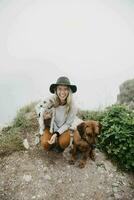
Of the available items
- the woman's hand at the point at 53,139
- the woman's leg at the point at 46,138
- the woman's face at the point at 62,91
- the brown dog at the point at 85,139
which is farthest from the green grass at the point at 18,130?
the woman's face at the point at 62,91

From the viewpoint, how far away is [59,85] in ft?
25.8

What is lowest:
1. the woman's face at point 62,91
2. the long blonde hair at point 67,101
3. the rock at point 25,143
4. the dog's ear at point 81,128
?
the rock at point 25,143

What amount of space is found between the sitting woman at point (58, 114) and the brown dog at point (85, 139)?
283 mm

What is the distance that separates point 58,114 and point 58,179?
4.66 ft

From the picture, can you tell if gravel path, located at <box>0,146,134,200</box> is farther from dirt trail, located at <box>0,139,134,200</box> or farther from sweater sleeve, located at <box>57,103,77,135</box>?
sweater sleeve, located at <box>57,103,77,135</box>

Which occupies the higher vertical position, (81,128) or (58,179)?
(81,128)

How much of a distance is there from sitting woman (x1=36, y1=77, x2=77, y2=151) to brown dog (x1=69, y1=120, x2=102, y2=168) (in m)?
0.28

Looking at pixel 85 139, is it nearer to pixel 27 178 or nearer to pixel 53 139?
pixel 53 139

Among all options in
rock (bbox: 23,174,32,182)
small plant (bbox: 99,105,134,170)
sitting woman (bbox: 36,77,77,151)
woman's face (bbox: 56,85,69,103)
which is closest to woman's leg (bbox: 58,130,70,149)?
sitting woman (bbox: 36,77,77,151)

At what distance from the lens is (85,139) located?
771cm

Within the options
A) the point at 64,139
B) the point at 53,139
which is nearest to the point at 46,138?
the point at 53,139

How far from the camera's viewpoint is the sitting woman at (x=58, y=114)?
311 inches

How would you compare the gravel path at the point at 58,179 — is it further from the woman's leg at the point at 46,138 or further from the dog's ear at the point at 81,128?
the dog's ear at the point at 81,128

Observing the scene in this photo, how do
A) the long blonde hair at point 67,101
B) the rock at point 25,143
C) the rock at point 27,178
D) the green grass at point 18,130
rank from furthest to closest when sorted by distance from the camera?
1. the rock at point 25,143
2. the green grass at point 18,130
3. the long blonde hair at point 67,101
4. the rock at point 27,178
